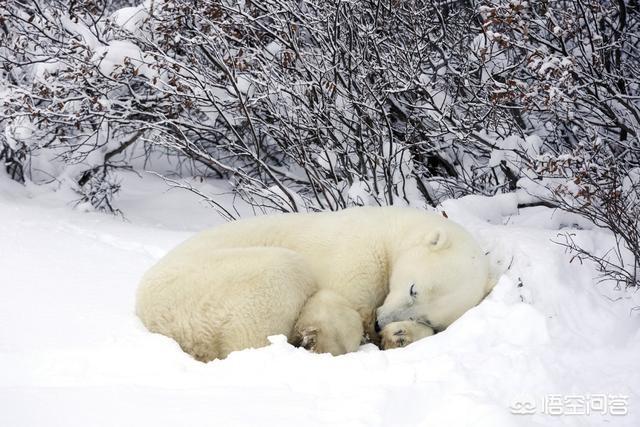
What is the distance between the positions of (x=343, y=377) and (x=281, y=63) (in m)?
3.86

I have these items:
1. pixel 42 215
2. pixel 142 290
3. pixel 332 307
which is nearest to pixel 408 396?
pixel 332 307

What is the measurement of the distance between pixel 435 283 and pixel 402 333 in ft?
1.21

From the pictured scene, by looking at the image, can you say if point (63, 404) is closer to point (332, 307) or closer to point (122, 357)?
point (122, 357)

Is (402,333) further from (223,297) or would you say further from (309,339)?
(223,297)

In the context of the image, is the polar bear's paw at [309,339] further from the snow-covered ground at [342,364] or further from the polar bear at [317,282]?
the snow-covered ground at [342,364]

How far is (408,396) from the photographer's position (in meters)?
2.71

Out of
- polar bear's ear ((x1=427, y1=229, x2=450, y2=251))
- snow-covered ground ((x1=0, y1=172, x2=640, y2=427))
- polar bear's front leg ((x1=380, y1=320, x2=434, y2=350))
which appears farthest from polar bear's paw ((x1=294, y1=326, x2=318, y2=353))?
polar bear's ear ((x1=427, y1=229, x2=450, y2=251))

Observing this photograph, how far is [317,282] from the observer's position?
4094 mm

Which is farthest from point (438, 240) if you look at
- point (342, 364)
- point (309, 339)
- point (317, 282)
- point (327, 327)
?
point (342, 364)

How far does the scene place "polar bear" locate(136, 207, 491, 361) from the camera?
3654 millimetres

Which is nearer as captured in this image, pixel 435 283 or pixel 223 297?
pixel 223 297

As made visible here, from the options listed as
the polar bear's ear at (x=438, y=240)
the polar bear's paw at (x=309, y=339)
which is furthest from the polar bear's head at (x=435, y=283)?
the polar bear's paw at (x=309, y=339)

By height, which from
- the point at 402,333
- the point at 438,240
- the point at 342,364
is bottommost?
the point at 402,333

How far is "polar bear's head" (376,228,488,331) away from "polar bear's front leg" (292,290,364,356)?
23 centimetres
